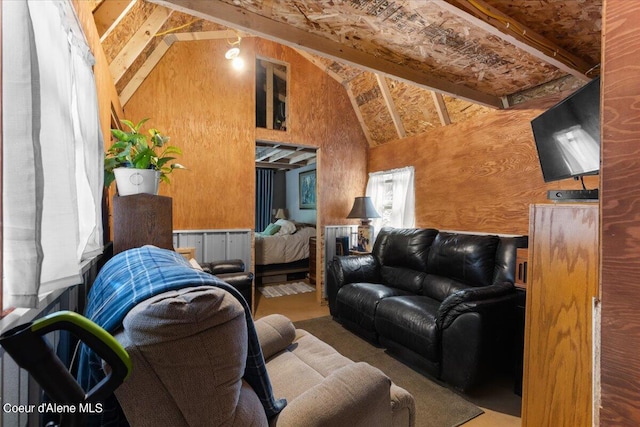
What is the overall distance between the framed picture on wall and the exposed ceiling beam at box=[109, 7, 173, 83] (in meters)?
4.17

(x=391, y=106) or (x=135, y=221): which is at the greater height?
(x=391, y=106)

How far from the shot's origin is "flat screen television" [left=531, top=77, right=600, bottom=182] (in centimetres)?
149

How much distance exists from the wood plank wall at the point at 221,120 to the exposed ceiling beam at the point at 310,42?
1.78m

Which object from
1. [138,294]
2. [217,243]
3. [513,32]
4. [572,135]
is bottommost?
[217,243]

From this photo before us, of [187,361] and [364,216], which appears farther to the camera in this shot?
[364,216]

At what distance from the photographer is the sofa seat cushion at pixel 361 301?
268 cm

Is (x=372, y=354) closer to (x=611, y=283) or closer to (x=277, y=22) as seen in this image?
(x=611, y=283)

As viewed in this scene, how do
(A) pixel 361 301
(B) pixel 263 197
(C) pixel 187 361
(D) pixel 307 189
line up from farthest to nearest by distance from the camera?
(B) pixel 263 197 → (D) pixel 307 189 → (A) pixel 361 301 → (C) pixel 187 361

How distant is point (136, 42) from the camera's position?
238 centimetres

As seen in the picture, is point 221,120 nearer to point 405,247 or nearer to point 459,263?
point 405,247

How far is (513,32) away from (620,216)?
165cm

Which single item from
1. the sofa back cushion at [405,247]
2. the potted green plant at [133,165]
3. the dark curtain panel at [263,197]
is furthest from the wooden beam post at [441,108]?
the dark curtain panel at [263,197]

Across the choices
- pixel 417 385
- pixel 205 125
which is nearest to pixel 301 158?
pixel 205 125

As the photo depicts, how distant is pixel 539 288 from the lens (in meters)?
1.31
